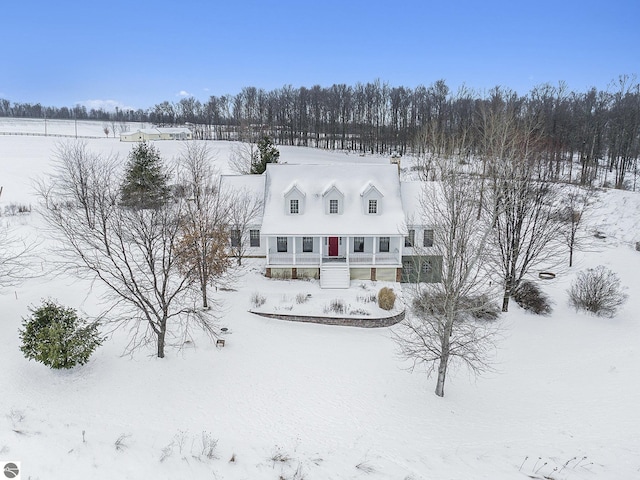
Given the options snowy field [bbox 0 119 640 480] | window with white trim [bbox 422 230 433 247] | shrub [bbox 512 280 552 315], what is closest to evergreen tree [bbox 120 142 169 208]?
snowy field [bbox 0 119 640 480]

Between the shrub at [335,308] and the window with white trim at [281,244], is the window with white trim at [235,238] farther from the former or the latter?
the shrub at [335,308]

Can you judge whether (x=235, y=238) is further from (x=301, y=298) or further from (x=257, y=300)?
(x=301, y=298)

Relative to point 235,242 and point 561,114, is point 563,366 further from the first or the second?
point 561,114

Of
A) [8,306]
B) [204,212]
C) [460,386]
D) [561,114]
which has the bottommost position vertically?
[460,386]

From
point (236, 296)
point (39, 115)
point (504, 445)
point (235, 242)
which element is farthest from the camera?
point (39, 115)

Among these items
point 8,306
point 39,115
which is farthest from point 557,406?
point 39,115

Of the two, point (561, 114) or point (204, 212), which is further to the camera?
point (561, 114)
